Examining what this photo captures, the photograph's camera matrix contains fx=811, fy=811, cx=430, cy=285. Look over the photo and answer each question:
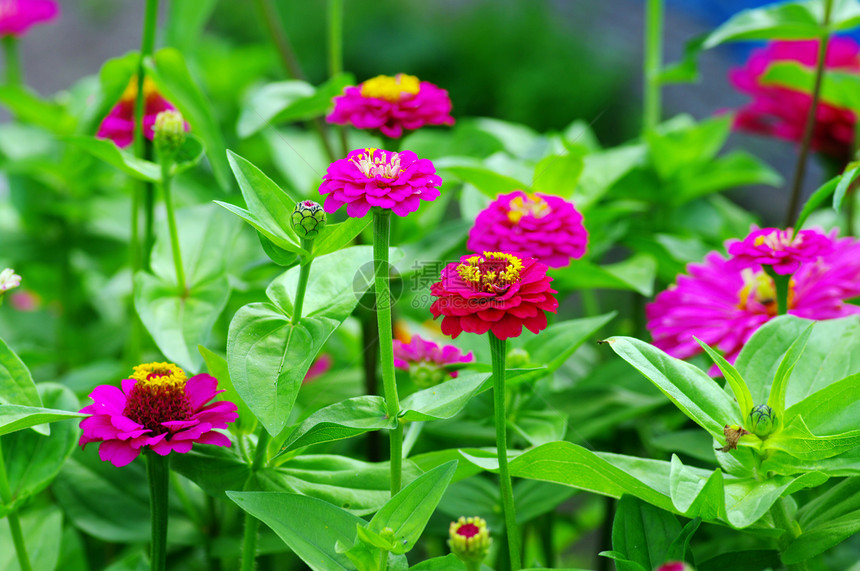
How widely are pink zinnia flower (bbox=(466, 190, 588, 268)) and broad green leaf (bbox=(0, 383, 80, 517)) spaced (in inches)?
10.9

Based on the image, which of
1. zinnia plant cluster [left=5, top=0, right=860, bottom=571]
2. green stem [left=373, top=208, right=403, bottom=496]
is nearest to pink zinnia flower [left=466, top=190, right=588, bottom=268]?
zinnia plant cluster [left=5, top=0, right=860, bottom=571]

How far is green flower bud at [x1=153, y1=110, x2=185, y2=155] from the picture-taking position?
56 cm

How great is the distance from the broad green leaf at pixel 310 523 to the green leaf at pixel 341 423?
3 centimetres

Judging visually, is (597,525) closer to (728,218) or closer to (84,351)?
(728,218)

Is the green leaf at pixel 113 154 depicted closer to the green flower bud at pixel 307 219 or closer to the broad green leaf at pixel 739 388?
the green flower bud at pixel 307 219

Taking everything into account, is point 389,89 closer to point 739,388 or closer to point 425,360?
point 425,360

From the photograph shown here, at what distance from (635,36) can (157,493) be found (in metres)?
2.33

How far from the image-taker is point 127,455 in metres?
0.41

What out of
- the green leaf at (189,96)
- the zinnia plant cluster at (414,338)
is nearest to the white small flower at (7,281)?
the zinnia plant cluster at (414,338)

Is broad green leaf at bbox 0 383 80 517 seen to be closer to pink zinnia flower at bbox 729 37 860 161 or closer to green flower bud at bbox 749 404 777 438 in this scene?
green flower bud at bbox 749 404 777 438

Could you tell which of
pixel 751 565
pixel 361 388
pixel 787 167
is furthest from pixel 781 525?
pixel 787 167

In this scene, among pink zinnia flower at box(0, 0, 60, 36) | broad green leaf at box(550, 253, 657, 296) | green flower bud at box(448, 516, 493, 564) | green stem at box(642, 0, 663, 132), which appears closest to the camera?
green flower bud at box(448, 516, 493, 564)

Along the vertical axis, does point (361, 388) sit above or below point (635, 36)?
below

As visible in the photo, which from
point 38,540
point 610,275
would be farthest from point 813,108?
point 38,540
